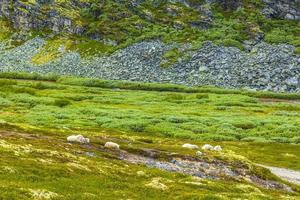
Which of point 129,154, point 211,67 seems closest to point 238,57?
point 211,67

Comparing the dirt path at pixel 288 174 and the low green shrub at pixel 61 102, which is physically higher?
the dirt path at pixel 288 174

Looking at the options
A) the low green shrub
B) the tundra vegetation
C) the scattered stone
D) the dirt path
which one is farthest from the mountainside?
the dirt path

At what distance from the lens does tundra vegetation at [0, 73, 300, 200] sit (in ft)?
125

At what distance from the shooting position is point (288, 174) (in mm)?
67000

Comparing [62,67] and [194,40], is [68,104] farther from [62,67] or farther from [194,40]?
[194,40]

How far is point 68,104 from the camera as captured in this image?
134 m

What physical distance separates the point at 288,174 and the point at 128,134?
36.3 meters

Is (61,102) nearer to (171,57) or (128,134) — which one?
(128,134)

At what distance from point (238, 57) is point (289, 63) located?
61.3 feet

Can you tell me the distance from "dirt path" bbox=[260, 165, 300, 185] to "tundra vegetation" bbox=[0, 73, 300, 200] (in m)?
4.06

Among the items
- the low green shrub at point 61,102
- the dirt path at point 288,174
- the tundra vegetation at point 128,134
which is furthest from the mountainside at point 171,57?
the dirt path at point 288,174

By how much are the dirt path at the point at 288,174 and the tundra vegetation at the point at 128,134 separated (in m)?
4.06

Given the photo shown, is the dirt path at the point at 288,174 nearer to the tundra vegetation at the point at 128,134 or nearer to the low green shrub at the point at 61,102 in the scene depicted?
the tundra vegetation at the point at 128,134

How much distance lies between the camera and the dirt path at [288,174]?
62494 millimetres
